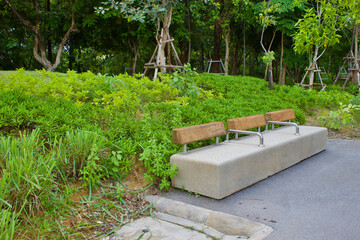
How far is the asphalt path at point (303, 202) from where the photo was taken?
329cm

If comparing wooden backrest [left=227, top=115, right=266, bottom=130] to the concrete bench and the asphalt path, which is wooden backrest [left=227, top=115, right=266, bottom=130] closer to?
the concrete bench

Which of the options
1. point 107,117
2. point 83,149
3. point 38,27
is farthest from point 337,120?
point 38,27

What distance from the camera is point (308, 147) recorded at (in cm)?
593

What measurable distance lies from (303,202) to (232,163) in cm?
93

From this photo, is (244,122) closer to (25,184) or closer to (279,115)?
(279,115)

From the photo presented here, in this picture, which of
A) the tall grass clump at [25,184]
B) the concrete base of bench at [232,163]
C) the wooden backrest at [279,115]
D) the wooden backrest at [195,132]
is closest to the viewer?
the tall grass clump at [25,184]

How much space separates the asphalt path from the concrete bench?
4.9 inches

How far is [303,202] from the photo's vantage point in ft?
13.0

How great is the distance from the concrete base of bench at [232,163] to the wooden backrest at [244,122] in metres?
0.22

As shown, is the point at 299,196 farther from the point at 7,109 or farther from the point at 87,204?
the point at 7,109

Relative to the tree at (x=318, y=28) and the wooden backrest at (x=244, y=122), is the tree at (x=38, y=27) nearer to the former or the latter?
the tree at (x=318, y=28)

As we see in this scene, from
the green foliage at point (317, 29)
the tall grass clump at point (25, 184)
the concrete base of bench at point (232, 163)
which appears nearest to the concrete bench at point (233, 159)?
the concrete base of bench at point (232, 163)

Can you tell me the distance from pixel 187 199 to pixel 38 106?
2538 millimetres

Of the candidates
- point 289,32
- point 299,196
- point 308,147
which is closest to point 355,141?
point 308,147
